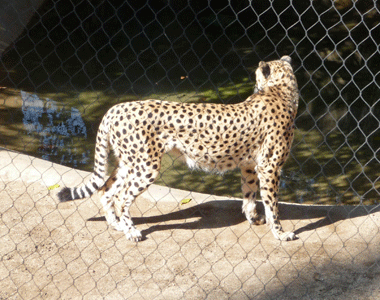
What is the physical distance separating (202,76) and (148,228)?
A: 4824mm

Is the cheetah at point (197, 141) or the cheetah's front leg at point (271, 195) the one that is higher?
the cheetah at point (197, 141)

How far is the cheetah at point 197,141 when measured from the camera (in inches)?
146

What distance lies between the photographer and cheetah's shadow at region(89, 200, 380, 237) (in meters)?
4.08

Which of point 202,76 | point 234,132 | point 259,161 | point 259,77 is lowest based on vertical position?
point 202,76

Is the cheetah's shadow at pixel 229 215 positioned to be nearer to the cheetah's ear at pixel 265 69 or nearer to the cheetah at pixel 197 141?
the cheetah at pixel 197 141

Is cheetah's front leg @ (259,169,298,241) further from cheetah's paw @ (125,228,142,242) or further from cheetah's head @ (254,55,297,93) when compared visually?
cheetah's paw @ (125,228,142,242)

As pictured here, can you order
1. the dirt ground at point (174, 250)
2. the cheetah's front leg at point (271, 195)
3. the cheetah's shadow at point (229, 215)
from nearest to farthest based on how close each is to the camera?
1. the dirt ground at point (174, 250)
2. the cheetah's front leg at point (271, 195)
3. the cheetah's shadow at point (229, 215)

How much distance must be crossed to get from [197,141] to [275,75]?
94 centimetres

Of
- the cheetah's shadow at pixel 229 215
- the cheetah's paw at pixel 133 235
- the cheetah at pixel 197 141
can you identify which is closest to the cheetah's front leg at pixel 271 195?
the cheetah at pixel 197 141

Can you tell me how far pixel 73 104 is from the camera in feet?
23.5

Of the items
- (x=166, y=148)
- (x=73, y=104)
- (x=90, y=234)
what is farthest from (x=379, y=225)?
(x=73, y=104)

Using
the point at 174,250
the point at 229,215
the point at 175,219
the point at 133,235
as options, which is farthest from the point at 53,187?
the point at 229,215

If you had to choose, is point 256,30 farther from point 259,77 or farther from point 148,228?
point 148,228

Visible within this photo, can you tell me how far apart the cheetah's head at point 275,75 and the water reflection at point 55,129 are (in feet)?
8.67
